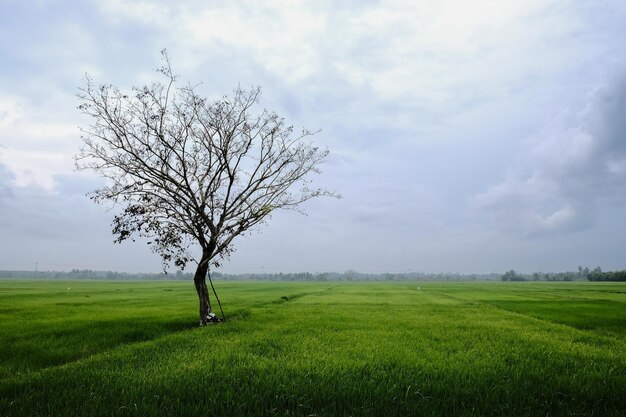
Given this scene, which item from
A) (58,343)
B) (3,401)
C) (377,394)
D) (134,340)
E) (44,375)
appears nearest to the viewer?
(3,401)

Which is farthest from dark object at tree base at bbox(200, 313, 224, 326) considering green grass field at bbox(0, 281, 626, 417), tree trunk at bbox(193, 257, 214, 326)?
green grass field at bbox(0, 281, 626, 417)

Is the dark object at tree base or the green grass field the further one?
the dark object at tree base

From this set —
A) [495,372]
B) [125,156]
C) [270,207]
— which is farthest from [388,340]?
[125,156]

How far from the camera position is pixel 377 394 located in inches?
281

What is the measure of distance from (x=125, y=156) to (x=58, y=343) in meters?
8.61

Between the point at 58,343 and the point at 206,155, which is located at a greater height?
the point at 206,155

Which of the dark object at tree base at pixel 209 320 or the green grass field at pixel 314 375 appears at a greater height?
the green grass field at pixel 314 375

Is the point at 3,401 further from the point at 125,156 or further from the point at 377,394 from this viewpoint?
the point at 125,156

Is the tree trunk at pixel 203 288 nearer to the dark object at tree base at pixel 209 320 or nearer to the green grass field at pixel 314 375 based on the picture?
the dark object at tree base at pixel 209 320

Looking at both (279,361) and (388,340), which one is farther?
(388,340)

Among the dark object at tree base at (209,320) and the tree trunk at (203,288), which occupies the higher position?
the tree trunk at (203,288)

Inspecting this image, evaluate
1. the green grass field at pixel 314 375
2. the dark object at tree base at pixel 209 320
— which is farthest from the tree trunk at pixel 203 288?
the green grass field at pixel 314 375

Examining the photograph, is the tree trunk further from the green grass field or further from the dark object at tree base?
the green grass field

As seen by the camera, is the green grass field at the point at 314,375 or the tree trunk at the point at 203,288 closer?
the green grass field at the point at 314,375
